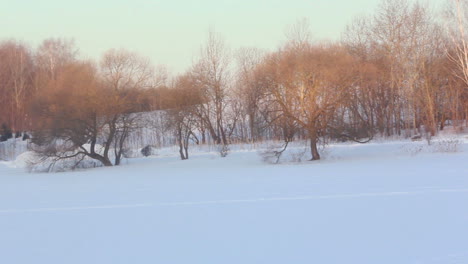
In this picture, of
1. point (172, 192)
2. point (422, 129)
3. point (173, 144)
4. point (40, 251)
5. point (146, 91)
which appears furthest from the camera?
point (173, 144)

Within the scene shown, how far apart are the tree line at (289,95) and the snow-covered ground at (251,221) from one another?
874 cm

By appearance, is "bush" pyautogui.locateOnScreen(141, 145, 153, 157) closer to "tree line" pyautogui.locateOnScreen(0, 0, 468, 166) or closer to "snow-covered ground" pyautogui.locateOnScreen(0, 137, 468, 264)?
"tree line" pyautogui.locateOnScreen(0, 0, 468, 166)

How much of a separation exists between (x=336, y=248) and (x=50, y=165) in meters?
→ 26.6

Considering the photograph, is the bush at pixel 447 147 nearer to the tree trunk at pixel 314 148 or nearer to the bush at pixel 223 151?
the tree trunk at pixel 314 148

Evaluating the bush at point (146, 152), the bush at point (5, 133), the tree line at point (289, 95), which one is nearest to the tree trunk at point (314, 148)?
the tree line at point (289, 95)

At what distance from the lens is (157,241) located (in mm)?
8727

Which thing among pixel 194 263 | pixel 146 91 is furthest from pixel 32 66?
pixel 194 263

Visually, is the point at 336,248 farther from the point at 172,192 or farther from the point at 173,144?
the point at 173,144

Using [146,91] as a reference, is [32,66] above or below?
above

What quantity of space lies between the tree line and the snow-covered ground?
344 inches

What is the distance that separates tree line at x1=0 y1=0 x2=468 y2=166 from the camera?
→ 2602 centimetres

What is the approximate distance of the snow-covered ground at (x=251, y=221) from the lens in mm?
7660

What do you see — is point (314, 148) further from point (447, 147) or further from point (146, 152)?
point (146, 152)

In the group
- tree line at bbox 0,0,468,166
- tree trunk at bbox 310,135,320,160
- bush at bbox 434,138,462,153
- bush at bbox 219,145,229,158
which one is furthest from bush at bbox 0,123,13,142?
bush at bbox 434,138,462,153
